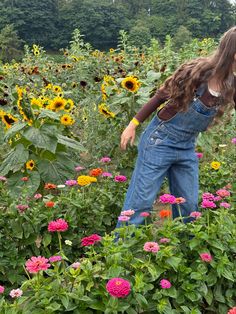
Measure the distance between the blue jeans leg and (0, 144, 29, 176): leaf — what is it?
97cm

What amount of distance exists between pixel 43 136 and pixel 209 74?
1203 millimetres

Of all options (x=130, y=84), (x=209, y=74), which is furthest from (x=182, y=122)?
(x=130, y=84)

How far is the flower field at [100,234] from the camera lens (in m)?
1.94

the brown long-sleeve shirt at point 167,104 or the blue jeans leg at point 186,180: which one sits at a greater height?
the brown long-sleeve shirt at point 167,104

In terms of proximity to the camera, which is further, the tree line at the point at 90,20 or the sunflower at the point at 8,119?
the tree line at the point at 90,20

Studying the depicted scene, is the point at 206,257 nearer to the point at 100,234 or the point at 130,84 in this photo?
the point at 100,234

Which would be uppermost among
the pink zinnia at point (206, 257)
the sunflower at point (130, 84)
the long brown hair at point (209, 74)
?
the long brown hair at point (209, 74)

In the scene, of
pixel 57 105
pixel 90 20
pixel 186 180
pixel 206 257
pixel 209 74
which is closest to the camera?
pixel 206 257

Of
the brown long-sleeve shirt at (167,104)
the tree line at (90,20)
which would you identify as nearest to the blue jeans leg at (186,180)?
the brown long-sleeve shirt at (167,104)

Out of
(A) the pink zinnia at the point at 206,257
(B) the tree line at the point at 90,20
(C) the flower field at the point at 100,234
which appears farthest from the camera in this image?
(B) the tree line at the point at 90,20

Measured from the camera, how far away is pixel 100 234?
9.82 ft

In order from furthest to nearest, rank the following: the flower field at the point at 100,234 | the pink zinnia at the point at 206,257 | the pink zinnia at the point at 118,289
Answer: the pink zinnia at the point at 206,257, the flower field at the point at 100,234, the pink zinnia at the point at 118,289

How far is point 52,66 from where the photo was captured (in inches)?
332

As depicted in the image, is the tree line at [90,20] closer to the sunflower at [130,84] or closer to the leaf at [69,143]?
the sunflower at [130,84]
